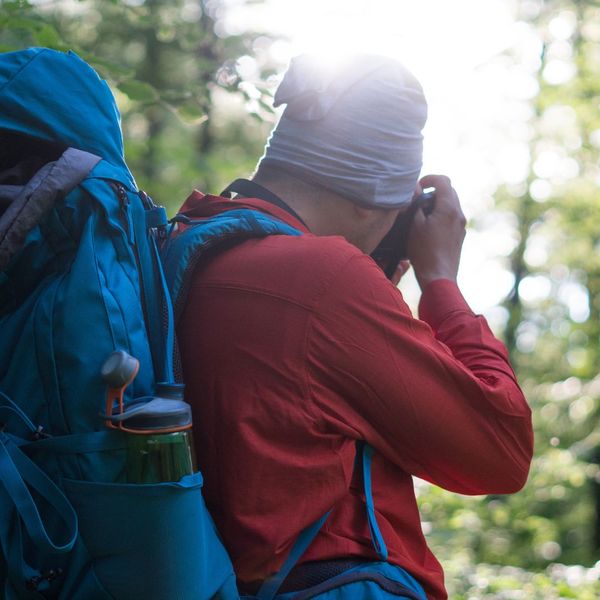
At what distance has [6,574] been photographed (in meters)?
1.50

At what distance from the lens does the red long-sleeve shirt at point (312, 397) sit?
168 centimetres

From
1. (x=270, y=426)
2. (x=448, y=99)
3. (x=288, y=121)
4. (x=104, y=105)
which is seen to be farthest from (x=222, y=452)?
(x=448, y=99)

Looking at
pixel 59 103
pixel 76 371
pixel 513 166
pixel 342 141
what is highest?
pixel 59 103

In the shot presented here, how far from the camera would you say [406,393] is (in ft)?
5.63

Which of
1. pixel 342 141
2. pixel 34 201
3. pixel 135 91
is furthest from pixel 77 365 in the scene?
pixel 135 91

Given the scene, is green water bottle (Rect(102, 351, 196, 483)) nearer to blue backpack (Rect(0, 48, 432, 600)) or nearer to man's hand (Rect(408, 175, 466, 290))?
blue backpack (Rect(0, 48, 432, 600))

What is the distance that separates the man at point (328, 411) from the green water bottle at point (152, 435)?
0.77 feet

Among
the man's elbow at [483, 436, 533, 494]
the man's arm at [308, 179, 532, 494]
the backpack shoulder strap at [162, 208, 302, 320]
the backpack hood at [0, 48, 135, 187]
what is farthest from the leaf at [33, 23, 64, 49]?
the man's elbow at [483, 436, 533, 494]

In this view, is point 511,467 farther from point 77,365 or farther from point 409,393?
point 77,365

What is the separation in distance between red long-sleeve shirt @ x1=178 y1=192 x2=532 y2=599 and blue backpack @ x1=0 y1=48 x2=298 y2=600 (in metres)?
0.15

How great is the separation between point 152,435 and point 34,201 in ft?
1.60

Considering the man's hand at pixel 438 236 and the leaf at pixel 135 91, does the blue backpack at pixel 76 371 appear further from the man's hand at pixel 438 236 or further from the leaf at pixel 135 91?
the leaf at pixel 135 91

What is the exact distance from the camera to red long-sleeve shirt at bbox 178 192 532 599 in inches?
66.2

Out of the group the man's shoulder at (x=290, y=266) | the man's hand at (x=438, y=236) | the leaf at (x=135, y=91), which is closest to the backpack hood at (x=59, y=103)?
the man's shoulder at (x=290, y=266)
